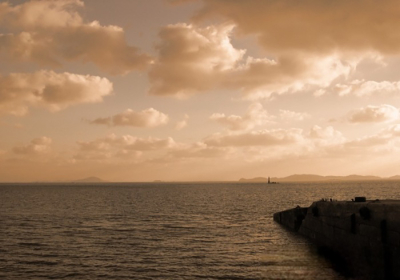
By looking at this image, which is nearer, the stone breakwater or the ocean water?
the stone breakwater

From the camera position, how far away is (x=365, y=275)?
77.0 feet

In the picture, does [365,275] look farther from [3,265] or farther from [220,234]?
[3,265]

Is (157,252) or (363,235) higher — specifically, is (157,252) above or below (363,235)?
below

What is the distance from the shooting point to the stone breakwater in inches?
829

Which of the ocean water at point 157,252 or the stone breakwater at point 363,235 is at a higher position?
the stone breakwater at point 363,235

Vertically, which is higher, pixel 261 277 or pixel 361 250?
pixel 361 250

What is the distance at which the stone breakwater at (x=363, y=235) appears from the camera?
69.1ft

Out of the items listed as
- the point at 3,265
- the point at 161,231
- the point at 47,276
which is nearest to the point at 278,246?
the point at 161,231

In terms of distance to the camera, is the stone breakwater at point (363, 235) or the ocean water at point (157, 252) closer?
the stone breakwater at point (363, 235)

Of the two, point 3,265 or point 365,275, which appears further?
point 3,265

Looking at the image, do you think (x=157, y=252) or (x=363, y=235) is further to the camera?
(x=157, y=252)

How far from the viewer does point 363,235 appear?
959 inches

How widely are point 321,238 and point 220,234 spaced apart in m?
11.7

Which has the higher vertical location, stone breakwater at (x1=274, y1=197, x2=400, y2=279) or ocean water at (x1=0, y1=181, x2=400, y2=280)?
stone breakwater at (x1=274, y1=197, x2=400, y2=279)
